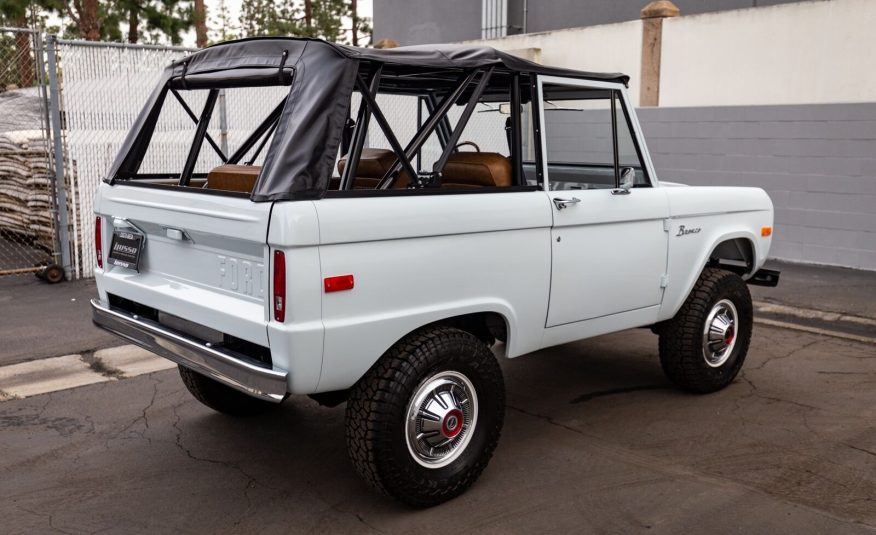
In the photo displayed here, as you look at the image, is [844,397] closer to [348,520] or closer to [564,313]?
[564,313]

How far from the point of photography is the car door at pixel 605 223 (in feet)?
14.5

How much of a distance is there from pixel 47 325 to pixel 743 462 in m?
5.62

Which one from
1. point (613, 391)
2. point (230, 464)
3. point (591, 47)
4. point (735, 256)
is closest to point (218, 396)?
point (230, 464)

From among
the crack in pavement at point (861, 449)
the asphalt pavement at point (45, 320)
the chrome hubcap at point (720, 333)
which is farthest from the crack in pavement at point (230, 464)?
the crack in pavement at point (861, 449)

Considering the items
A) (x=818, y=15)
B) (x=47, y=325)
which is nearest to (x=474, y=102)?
(x=47, y=325)

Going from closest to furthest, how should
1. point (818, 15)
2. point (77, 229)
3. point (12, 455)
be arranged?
point (12, 455)
point (77, 229)
point (818, 15)

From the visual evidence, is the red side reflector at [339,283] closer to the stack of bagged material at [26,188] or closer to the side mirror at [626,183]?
the side mirror at [626,183]

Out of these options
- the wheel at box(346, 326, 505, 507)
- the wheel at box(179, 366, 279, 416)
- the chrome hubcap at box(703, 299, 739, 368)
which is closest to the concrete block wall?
the chrome hubcap at box(703, 299, 739, 368)

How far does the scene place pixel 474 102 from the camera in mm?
4199

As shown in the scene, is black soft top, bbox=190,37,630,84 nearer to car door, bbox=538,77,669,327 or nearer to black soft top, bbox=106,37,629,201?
black soft top, bbox=106,37,629,201

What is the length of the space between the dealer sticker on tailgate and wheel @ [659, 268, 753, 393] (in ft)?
10.4

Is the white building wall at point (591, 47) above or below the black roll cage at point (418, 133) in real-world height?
above

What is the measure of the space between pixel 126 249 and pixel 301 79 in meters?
1.37

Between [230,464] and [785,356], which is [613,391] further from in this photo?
[230,464]
